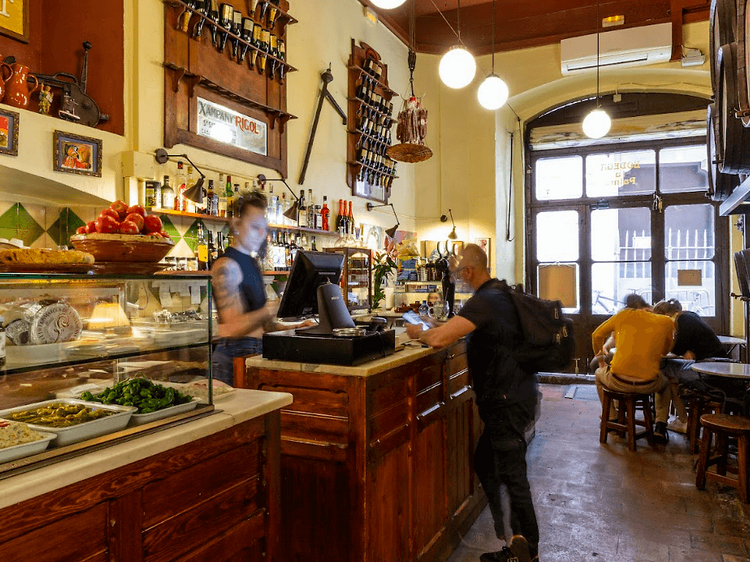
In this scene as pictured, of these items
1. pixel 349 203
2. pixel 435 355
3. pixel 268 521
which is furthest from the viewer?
pixel 349 203

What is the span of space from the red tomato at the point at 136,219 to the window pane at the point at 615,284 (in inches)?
313

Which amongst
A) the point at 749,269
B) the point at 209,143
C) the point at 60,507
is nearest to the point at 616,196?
the point at 749,269

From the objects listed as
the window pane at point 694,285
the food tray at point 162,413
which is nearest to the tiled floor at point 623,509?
the food tray at point 162,413

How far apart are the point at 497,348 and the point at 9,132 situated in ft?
→ 9.47

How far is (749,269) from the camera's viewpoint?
432 centimetres

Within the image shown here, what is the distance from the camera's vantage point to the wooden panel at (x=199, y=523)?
4.90 ft

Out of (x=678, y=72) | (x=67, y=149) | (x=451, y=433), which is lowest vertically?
(x=451, y=433)

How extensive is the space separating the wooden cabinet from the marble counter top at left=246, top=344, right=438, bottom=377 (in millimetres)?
446

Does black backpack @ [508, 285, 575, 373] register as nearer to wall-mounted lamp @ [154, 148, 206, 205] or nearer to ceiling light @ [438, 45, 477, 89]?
wall-mounted lamp @ [154, 148, 206, 205]

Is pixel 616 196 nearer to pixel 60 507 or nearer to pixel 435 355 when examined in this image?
pixel 435 355

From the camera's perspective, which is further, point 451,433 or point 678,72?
point 678,72

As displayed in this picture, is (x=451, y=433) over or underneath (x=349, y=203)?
underneath

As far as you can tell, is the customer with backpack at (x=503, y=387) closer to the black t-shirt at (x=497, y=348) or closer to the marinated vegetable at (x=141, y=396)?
the black t-shirt at (x=497, y=348)

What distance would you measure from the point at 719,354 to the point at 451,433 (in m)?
3.49
